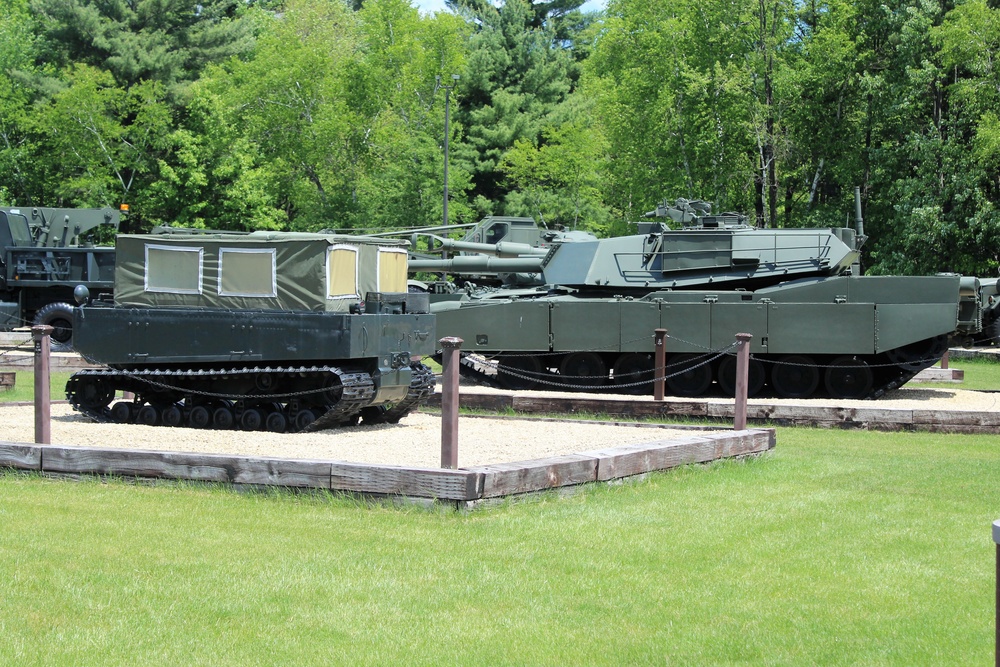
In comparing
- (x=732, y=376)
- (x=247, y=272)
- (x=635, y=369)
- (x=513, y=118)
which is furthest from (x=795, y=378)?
(x=513, y=118)

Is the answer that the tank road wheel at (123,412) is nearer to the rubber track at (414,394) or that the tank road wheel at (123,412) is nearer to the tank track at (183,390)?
the tank track at (183,390)

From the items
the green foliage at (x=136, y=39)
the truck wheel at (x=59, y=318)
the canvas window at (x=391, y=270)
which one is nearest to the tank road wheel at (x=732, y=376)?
the canvas window at (x=391, y=270)

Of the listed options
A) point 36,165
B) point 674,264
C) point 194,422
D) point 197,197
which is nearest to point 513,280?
point 674,264

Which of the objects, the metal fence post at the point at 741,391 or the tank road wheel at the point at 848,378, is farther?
the tank road wheel at the point at 848,378

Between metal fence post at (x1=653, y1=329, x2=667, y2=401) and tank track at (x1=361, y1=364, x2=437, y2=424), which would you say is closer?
tank track at (x1=361, y1=364, x2=437, y2=424)

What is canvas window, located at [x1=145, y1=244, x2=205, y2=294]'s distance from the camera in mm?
13836

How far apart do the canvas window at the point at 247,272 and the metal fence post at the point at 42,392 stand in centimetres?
264

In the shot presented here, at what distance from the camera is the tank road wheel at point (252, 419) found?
13562 millimetres

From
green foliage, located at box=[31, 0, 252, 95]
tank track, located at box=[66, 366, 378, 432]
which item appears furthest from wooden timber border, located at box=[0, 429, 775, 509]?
green foliage, located at box=[31, 0, 252, 95]

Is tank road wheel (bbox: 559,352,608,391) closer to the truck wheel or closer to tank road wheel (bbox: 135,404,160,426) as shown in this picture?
tank road wheel (bbox: 135,404,160,426)

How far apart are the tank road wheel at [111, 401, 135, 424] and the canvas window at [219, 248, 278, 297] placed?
1.79 meters

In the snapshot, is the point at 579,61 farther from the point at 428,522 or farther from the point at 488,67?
the point at 428,522

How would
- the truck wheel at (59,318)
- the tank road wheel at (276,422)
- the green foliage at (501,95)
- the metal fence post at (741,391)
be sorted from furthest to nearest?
the green foliage at (501,95), the truck wheel at (59,318), the tank road wheel at (276,422), the metal fence post at (741,391)

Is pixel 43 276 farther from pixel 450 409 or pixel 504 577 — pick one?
pixel 504 577
